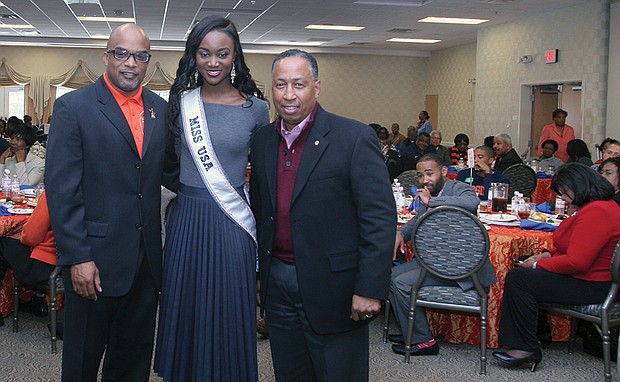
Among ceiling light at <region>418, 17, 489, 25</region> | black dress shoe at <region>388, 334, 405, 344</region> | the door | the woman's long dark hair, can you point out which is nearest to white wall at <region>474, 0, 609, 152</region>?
the door

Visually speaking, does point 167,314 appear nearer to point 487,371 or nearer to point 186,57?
point 186,57

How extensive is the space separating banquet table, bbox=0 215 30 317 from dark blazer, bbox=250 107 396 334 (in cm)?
266

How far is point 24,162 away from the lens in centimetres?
599

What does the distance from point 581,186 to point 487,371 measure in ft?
3.66

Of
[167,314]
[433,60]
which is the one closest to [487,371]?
[167,314]

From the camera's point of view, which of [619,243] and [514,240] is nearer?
[619,243]

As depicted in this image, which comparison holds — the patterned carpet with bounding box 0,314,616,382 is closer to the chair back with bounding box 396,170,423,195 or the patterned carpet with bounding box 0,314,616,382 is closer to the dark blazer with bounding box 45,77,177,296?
the dark blazer with bounding box 45,77,177,296

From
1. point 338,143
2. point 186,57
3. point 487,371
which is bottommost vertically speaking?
point 487,371

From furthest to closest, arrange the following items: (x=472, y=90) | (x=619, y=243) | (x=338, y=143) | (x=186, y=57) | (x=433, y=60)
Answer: (x=433, y=60)
(x=472, y=90)
(x=619, y=243)
(x=186, y=57)
(x=338, y=143)

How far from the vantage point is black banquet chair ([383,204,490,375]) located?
3.77 metres

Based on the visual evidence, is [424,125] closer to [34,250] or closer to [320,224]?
[34,250]

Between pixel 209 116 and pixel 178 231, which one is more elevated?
pixel 209 116

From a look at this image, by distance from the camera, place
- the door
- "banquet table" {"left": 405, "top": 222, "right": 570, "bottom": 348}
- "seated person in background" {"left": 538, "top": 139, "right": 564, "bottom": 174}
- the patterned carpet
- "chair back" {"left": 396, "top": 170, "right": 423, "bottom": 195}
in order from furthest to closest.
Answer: the door
"seated person in background" {"left": 538, "top": 139, "right": 564, "bottom": 174}
"chair back" {"left": 396, "top": 170, "right": 423, "bottom": 195}
"banquet table" {"left": 405, "top": 222, "right": 570, "bottom": 348}
the patterned carpet

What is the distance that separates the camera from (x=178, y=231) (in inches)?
89.4
